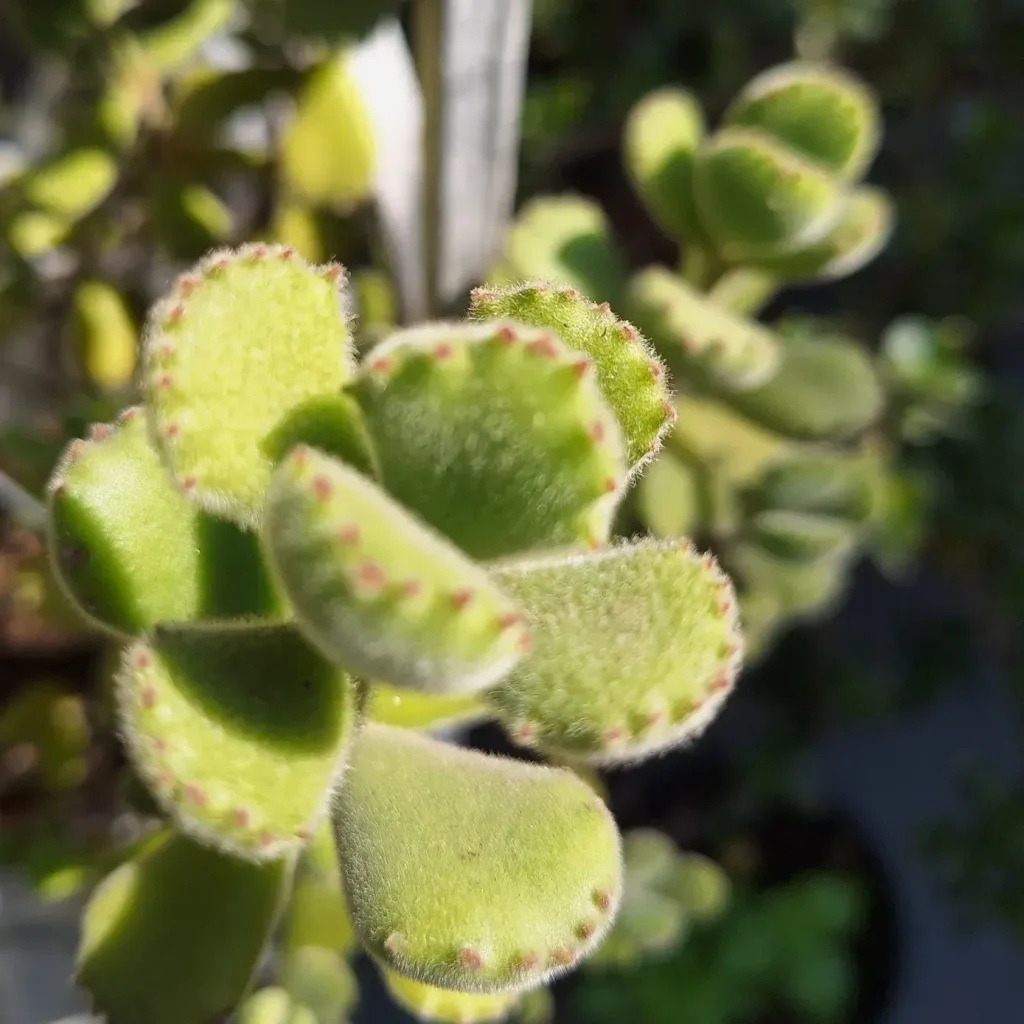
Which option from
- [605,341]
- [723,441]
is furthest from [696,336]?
[605,341]

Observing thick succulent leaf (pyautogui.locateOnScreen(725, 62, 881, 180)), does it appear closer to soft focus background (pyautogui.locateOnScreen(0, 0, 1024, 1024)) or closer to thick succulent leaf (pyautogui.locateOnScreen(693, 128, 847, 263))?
thick succulent leaf (pyautogui.locateOnScreen(693, 128, 847, 263))

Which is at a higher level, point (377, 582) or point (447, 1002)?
point (377, 582)

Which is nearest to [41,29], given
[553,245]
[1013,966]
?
[553,245]

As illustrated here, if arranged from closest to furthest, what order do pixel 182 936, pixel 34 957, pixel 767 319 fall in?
1. pixel 182 936
2. pixel 34 957
3. pixel 767 319

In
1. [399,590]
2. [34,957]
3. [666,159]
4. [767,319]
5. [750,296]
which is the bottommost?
[34,957]

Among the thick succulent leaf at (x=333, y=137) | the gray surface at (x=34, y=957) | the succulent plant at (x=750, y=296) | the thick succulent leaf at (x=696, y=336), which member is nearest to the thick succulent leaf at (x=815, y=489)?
the succulent plant at (x=750, y=296)

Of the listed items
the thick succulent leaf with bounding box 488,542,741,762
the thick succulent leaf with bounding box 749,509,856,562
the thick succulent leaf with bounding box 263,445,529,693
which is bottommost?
the thick succulent leaf with bounding box 749,509,856,562

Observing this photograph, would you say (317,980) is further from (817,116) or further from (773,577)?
(817,116)

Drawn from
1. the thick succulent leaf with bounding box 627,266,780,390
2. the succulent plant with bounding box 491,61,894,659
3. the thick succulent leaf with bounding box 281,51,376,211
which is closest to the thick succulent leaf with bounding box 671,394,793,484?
the succulent plant with bounding box 491,61,894,659
